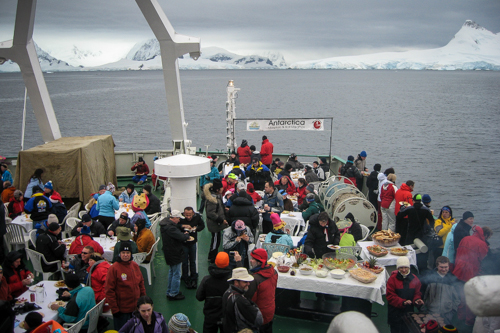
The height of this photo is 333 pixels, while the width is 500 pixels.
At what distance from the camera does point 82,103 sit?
82.5 metres

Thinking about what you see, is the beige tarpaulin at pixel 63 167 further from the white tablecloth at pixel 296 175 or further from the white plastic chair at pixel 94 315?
the white plastic chair at pixel 94 315

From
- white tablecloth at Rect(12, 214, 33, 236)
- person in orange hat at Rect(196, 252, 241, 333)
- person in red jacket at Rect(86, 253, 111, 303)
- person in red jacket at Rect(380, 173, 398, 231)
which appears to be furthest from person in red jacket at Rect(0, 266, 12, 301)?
person in red jacket at Rect(380, 173, 398, 231)

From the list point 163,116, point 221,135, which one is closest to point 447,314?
point 221,135

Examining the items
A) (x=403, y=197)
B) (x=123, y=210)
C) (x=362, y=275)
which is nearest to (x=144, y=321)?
(x=362, y=275)

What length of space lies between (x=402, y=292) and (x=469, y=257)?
143 cm

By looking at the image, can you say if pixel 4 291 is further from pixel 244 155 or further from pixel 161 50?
pixel 244 155

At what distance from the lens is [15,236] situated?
8492 mm

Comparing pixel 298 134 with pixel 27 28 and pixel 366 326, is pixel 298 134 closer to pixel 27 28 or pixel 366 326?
pixel 27 28

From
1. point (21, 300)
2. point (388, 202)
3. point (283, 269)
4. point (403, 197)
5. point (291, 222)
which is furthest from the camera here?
point (388, 202)

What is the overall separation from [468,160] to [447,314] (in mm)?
31747

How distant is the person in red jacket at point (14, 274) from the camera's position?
5895 mm

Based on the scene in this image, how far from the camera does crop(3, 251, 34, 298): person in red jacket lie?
19.3 ft

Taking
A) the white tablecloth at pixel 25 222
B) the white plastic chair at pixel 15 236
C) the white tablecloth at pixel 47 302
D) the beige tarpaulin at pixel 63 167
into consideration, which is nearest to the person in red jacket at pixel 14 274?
the white tablecloth at pixel 47 302

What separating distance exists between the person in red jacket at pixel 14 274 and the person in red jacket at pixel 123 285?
155 cm
